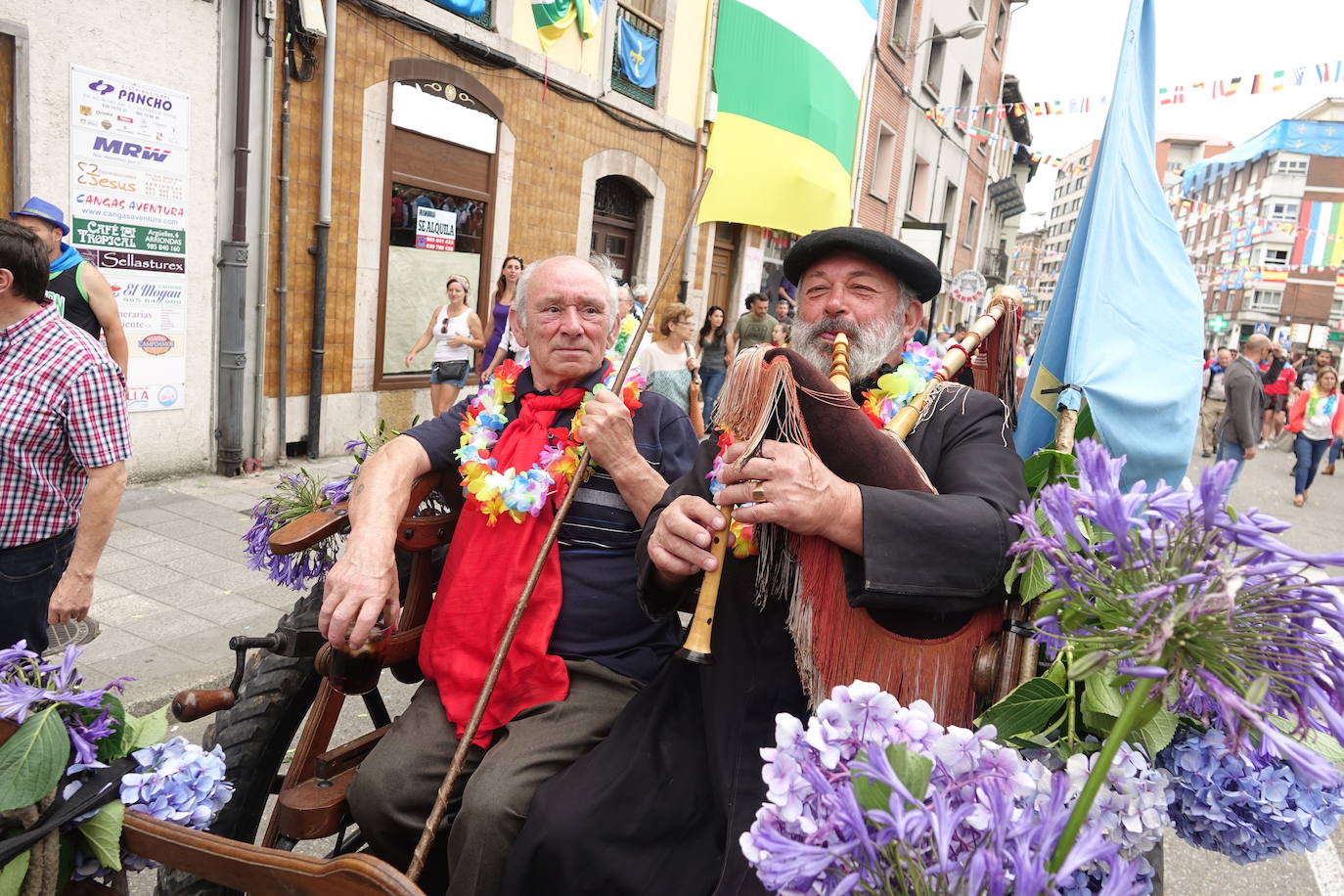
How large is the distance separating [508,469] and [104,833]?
3.85ft

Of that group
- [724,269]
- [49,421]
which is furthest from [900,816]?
[724,269]

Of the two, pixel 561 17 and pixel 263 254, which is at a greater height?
pixel 561 17

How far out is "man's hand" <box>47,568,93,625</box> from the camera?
2.48 meters

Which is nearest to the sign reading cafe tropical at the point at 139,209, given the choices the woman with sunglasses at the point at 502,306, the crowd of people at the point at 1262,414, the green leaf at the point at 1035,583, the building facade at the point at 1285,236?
the woman with sunglasses at the point at 502,306

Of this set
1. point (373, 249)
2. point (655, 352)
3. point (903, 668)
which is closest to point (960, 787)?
point (903, 668)

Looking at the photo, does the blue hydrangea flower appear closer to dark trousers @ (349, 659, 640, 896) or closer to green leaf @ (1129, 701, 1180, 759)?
green leaf @ (1129, 701, 1180, 759)

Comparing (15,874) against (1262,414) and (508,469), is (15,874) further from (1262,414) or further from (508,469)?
(1262,414)

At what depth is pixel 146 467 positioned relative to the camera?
634 centimetres

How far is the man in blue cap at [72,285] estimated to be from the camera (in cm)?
448

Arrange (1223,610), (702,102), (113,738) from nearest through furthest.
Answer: (1223,610) → (113,738) → (702,102)

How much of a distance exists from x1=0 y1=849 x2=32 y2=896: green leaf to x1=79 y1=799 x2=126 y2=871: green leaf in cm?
9

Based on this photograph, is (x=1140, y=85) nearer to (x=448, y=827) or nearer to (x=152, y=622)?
(x=448, y=827)

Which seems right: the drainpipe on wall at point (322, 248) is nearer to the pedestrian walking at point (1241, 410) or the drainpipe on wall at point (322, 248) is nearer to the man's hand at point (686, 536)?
the man's hand at point (686, 536)

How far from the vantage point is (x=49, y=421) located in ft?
7.93
